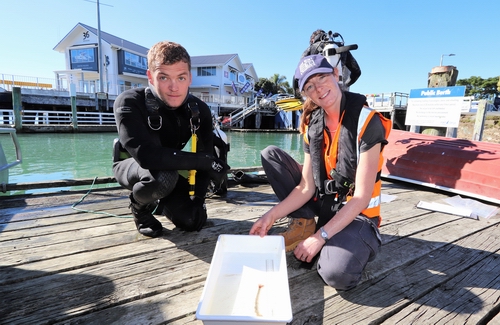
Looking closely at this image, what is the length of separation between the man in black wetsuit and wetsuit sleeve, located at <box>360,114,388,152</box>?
949mm

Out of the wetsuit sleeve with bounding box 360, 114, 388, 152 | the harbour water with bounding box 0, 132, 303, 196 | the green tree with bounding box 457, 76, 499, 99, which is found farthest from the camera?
the green tree with bounding box 457, 76, 499, 99

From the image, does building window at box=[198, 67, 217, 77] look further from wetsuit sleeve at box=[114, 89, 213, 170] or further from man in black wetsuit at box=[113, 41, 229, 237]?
wetsuit sleeve at box=[114, 89, 213, 170]

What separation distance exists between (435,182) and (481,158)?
51cm

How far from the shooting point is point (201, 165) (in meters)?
1.82

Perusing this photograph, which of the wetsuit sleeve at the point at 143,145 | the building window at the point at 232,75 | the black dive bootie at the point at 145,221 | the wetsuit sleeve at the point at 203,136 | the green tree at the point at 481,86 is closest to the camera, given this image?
the wetsuit sleeve at the point at 143,145

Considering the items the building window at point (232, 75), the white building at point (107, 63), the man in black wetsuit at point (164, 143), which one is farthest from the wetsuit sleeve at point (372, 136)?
the building window at point (232, 75)

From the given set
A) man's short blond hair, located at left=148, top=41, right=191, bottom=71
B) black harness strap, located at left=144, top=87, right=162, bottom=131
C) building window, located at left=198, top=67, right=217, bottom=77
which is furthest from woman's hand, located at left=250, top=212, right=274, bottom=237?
building window, located at left=198, top=67, right=217, bottom=77

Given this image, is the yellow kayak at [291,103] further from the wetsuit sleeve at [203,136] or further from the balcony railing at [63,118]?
the balcony railing at [63,118]

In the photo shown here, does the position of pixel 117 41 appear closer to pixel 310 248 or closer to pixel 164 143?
pixel 164 143

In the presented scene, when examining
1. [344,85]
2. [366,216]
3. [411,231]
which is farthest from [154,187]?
[344,85]

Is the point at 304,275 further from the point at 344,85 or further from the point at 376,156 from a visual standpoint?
the point at 344,85

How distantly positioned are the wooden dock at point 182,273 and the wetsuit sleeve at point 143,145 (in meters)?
0.54

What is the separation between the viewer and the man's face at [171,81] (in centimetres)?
184

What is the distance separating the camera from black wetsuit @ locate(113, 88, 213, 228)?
173cm
